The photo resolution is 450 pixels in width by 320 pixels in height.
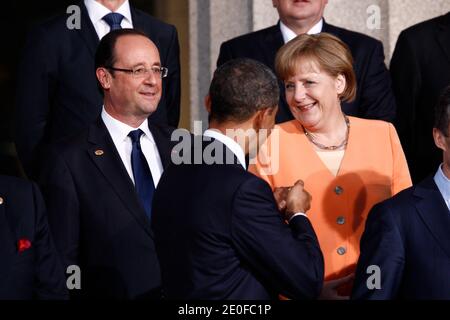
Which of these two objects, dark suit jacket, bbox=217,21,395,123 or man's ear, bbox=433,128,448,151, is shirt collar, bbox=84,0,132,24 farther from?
man's ear, bbox=433,128,448,151

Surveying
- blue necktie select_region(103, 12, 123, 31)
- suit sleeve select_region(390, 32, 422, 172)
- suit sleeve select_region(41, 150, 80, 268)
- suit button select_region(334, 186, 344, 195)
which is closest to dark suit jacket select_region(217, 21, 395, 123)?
suit sleeve select_region(390, 32, 422, 172)

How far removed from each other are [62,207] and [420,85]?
1.88 metres

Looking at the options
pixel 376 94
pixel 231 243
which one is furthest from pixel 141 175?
pixel 376 94

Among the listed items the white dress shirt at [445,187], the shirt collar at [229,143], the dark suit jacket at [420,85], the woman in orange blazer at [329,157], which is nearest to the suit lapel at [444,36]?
the dark suit jacket at [420,85]

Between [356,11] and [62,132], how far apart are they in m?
2.01

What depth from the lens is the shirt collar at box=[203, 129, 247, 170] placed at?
395 cm

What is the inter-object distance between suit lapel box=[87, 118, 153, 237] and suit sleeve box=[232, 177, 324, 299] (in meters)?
0.90

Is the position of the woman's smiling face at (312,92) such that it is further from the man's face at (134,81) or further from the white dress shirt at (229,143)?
the white dress shirt at (229,143)

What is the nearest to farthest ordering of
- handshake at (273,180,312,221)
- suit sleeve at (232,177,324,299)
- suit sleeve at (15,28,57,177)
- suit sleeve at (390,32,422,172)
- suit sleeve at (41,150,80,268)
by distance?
suit sleeve at (232,177,324,299) < handshake at (273,180,312,221) < suit sleeve at (41,150,80,268) < suit sleeve at (15,28,57,177) < suit sleeve at (390,32,422,172)

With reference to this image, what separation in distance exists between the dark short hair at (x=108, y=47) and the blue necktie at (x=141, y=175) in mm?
316

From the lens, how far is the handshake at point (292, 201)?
4.11m

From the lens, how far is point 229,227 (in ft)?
12.6

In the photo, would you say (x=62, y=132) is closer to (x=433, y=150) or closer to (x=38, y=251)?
(x=38, y=251)
